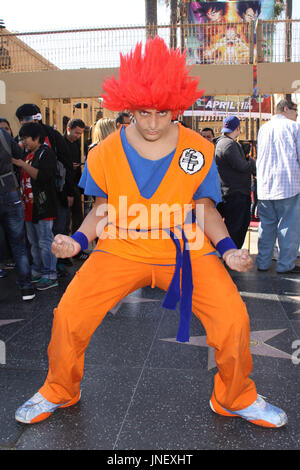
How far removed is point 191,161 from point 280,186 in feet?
11.5

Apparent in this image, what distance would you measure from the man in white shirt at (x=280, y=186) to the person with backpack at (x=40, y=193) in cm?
255

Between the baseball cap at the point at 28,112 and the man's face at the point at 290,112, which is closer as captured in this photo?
the baseball cap at the point at 28,112

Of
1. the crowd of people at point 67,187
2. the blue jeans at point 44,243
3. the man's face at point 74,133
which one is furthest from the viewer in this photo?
the man's face at point 74,133

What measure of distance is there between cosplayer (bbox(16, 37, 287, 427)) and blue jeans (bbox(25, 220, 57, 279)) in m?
2.77

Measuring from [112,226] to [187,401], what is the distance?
3.67 ft

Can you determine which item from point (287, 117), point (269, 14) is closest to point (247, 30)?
point (287, 117)

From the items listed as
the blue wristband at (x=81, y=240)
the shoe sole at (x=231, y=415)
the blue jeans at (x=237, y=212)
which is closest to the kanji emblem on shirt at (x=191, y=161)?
the blue wristband at (x=81, y=240)

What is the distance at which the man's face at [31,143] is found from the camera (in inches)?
192

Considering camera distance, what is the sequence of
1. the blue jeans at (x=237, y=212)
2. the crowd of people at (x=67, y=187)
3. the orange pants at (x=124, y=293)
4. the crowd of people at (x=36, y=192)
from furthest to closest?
the blue jeans at (x=237, y=212) < the crowd of people at (x=67, y=187) < the crowd of people at (x=36, y=192) < the orange pants at (x=124, y=293)

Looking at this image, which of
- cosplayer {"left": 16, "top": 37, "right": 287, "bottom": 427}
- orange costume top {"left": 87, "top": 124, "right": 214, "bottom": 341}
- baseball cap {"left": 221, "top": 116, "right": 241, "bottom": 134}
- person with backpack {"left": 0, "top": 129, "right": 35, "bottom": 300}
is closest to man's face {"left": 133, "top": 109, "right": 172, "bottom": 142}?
cosplayer {"left": 16, "top": 37, "right": 287, "bottom": 427}

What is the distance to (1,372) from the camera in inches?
121

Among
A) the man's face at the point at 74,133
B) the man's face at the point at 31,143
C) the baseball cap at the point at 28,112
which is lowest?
the man's face at the point at 31,143

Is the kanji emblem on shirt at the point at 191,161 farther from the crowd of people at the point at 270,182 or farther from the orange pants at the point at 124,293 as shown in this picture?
the crowd of people at the point at 270,182

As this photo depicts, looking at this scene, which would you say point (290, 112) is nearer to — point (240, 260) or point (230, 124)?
point (230, 124)
